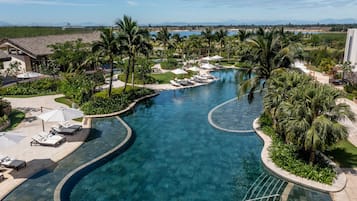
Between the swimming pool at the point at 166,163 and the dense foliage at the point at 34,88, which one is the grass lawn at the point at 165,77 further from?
the swimming pool at the point at 166,163

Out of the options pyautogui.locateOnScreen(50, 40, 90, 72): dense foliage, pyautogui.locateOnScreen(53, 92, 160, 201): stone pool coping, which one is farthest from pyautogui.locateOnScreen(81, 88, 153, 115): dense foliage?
pyautogui.locateOnScreen(50, 40, 90, 72): dense foliage

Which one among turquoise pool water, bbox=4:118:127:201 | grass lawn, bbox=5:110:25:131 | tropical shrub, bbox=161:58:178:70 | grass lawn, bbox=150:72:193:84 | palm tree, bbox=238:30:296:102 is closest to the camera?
turquoise pool water, bbox=4:118:127:201

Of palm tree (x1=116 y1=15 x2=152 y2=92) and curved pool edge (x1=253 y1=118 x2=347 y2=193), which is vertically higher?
palm tree (x1=116 y1=15 x2=152 y2=92)

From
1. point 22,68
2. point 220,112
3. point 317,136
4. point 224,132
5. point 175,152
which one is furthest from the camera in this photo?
point 22,68

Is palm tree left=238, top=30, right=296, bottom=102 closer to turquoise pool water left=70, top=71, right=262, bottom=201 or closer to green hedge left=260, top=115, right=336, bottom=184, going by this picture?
turquoise pool water left=70, top=71, right=262, bottom=201

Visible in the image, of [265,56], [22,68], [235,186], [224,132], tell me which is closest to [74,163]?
[235,186]

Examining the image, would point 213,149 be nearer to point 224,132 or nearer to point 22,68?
point 224,132

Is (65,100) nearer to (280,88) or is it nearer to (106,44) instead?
(106,44)
